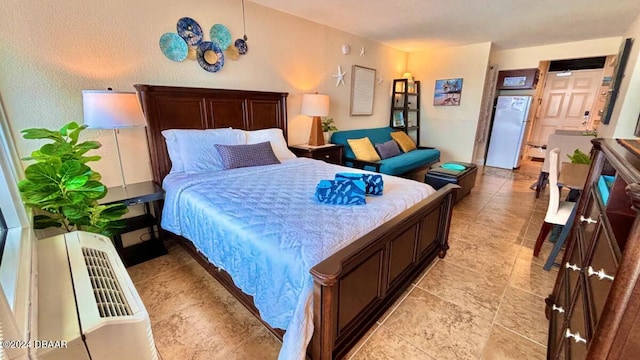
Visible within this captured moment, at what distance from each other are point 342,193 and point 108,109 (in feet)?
5.76

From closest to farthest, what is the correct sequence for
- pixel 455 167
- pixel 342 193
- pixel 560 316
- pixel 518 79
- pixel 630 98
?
1. pixel 560 316
2. pixel 342 193
3. pixel 630 98
4. pixel 455 167
5. pixel 518 79

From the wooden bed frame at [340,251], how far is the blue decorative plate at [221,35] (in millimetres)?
509

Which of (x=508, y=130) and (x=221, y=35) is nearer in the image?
(x=221, y=35)

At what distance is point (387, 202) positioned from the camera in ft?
5.78

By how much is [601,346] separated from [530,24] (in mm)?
4572

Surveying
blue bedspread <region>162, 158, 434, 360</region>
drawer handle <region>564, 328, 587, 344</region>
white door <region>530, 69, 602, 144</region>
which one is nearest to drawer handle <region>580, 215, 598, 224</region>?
drawer handle <region>564, 328, 587, 344</region>

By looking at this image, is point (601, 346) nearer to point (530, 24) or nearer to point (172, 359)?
point (172, 359)

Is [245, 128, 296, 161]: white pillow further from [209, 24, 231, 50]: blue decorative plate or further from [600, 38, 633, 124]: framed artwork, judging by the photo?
[600, 38, 633, 124]: framed artwork

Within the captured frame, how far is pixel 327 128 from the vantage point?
13.6 ft

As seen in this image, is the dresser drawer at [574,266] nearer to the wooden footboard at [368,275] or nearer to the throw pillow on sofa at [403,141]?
the wooden footboard at [368,275]

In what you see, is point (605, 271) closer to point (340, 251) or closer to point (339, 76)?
point (340, 251)

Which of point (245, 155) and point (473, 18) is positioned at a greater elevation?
point (473, 18)

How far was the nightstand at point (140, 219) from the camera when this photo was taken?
210cm

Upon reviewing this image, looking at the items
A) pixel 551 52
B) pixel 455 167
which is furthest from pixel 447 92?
pixel 455 167
